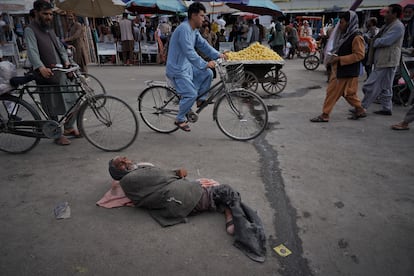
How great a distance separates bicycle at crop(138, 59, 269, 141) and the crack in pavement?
2.21ft

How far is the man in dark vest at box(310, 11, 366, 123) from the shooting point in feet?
16.8

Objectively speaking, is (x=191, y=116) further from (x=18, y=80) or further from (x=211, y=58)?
(x=18, y=80)

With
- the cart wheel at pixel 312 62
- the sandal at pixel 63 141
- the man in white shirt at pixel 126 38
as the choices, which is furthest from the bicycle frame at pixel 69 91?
the man in white shirt at pixel 126 38

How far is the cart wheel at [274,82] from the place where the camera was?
7.59m

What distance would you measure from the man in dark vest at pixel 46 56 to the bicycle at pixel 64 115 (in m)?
0.10

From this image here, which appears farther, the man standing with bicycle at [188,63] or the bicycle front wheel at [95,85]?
the bicycle front wheel at [95,85]

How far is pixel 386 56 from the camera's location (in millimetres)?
5711

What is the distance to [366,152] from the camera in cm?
442

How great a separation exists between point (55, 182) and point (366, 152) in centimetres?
420

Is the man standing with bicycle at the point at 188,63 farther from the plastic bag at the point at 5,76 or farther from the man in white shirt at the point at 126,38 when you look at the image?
the man in white shirt at the point at 126,38

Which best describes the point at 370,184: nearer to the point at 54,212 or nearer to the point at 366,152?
the point at 366,152

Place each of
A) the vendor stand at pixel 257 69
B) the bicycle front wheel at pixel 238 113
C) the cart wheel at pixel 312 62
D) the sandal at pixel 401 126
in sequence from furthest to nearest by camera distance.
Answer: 1. the cart wheel at pixel 312 62
2. the vendor stand at pixel 257 69
3. the sandal at pixel 401 126
4. the bicycle front wheel at pixel 238 113

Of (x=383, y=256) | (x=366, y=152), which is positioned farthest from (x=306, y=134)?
(x=383, y=256)

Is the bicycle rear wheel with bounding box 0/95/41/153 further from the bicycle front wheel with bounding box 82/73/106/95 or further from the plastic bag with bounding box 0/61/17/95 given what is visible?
the bicycle front wheel with bounding box 82/73/106/95
